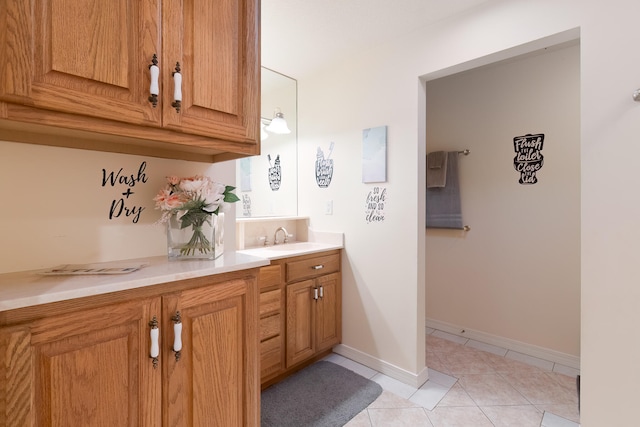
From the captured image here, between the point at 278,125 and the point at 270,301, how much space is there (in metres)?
1.50

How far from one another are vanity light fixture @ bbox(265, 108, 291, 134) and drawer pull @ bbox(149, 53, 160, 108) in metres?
1.68

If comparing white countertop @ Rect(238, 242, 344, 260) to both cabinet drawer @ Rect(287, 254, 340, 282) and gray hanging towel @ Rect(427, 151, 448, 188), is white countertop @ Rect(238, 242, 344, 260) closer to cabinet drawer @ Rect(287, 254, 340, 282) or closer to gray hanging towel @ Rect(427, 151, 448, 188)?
cabinet drawer @ Rect(287, 254, 340, 282)

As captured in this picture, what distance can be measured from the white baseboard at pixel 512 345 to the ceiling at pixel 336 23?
262cm

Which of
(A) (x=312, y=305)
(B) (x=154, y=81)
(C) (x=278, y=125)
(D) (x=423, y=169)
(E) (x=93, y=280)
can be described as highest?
(C) (x=278, y=125)

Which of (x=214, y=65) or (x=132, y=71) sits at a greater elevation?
(x=214, y=65)

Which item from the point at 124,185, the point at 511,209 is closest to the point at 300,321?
the point at 124,185

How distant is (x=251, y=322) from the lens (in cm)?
116

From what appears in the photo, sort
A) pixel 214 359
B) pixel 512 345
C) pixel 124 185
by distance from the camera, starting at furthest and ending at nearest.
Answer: pixel 512 345
pixel 124 185
pixel 214 359

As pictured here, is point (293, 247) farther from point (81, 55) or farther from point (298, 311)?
point (81, 55)

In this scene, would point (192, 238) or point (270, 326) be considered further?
point (270, 326)

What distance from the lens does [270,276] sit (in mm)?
2012

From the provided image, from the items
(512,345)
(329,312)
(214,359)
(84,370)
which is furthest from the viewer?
(512,345)

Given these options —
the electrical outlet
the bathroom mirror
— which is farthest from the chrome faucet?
the electrical outlet

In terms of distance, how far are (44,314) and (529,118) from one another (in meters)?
3.19
